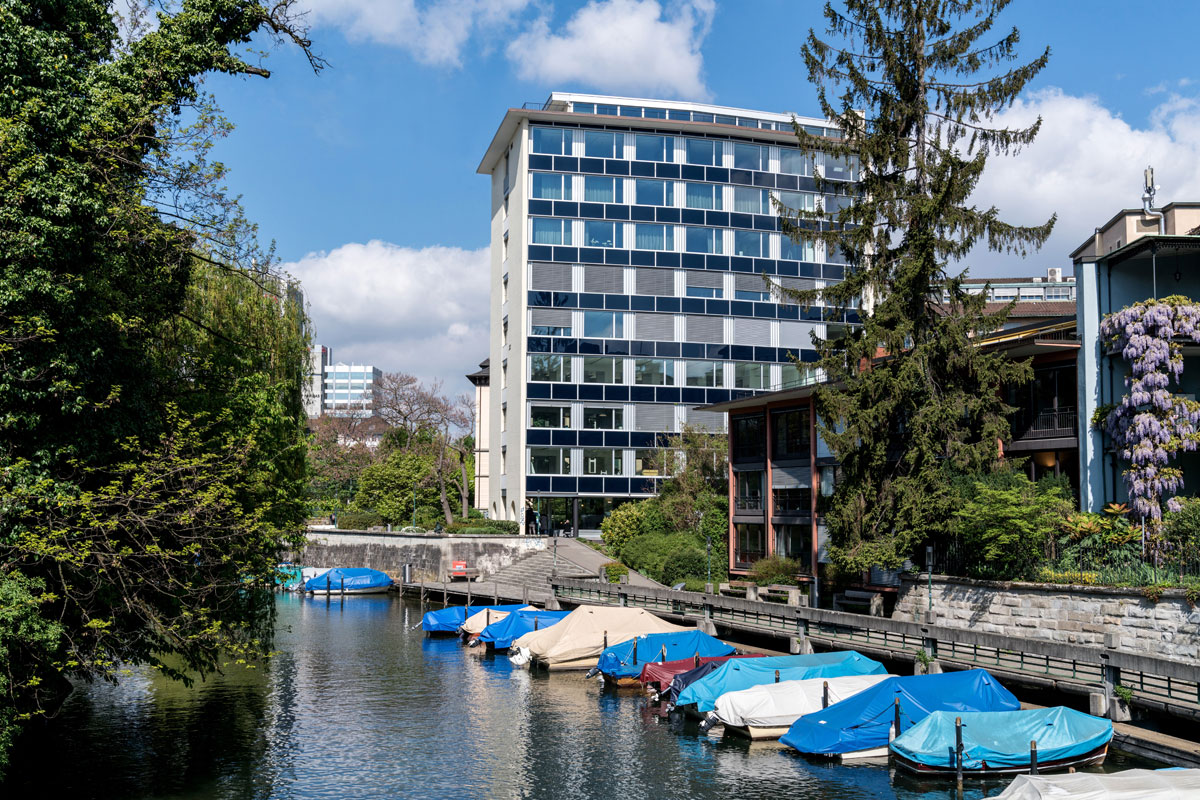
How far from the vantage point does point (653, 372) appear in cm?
7838

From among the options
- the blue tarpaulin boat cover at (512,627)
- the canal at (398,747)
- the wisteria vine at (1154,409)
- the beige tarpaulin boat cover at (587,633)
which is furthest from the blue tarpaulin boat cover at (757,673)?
the blue tarpaulin boat cover at (512,627)

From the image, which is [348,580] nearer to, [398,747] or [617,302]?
[617,302]

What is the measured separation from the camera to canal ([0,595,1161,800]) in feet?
83.9

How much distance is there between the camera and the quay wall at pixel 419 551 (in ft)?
244

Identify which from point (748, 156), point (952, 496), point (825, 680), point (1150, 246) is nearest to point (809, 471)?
point (952, 496)

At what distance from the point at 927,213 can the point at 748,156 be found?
1721 inches

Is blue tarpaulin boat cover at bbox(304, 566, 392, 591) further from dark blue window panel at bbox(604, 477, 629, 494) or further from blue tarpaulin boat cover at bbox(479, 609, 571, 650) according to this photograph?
blue tarpaulin boat cover at bbox(479, 609, 571, 650)

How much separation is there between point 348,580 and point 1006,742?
62.2 meters

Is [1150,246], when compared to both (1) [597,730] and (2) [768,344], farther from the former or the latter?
(2) [768,344]

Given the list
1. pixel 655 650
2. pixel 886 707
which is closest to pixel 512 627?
pixel 655 650

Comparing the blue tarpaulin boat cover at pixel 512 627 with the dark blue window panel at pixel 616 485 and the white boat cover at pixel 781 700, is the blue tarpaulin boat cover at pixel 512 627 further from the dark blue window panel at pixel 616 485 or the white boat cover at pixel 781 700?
the dark blue window panel at pixel 616 485

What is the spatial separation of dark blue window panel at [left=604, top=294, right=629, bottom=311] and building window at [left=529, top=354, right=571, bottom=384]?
509 centimetres

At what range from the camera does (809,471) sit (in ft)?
176

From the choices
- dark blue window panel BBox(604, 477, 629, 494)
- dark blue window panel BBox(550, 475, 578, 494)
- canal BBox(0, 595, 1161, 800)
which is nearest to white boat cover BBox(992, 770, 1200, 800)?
canal BBox(0, 595, 1161, 800)
